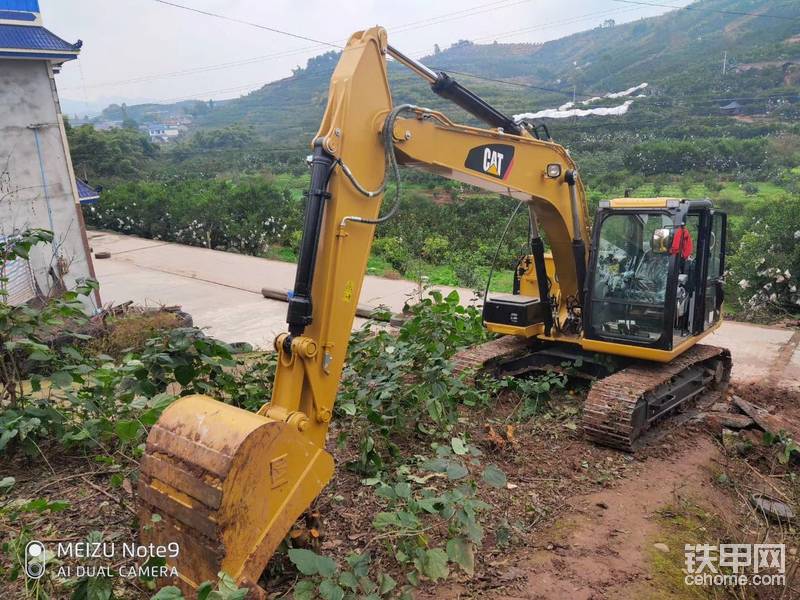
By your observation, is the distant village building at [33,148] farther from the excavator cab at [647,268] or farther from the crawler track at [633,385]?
the excavator cab at [647,268]

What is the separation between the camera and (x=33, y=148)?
29.7ft

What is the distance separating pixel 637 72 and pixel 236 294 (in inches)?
3196

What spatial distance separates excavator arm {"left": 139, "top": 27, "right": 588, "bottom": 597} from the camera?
254cm

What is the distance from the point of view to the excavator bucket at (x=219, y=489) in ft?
8.18

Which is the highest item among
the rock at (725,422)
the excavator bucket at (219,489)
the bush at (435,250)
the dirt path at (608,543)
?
the excavator bucket at (219,489)

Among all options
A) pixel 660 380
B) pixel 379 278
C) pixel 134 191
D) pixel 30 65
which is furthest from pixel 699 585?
pixel 134 191

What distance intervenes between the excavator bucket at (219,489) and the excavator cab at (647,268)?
143 inches

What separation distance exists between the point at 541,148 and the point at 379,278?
9773 millimetres

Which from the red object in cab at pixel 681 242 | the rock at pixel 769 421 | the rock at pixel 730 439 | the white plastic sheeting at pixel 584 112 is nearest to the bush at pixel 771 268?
the rock at pixel 769 421

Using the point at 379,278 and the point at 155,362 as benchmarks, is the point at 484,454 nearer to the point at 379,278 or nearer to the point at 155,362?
the point at 155,362

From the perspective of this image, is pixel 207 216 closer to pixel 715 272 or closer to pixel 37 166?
pixel 37 166

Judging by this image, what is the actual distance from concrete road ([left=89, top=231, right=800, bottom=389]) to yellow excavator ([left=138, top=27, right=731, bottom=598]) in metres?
1.81

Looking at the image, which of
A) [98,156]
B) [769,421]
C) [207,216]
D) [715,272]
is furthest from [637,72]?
[769,421]

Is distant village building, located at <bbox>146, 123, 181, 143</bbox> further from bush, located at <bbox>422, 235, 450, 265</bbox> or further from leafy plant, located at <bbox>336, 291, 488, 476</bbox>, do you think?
leafy plant, located at <bbox>336, 291, 488, 476</bbox>
